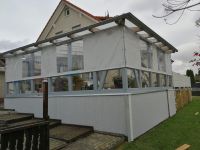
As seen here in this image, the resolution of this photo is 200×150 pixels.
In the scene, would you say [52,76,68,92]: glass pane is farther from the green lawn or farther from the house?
the green lawn

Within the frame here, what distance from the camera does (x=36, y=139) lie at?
4160 millimetres

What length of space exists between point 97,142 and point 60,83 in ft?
10.6

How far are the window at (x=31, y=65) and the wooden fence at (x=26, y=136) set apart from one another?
493 cm

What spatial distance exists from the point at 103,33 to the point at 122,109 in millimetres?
2673

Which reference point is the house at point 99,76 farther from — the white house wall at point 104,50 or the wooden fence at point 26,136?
the wooden fence at point 26,136

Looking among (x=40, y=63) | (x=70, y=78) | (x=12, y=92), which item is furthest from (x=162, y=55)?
(x=12, y=92)

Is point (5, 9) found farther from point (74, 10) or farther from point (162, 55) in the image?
point (162, 55)

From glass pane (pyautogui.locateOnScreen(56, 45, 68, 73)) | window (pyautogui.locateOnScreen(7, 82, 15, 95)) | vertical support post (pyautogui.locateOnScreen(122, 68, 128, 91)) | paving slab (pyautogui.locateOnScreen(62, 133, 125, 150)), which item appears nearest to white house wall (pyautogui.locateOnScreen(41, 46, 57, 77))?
glass pane (pyautogui.locateOnScreen(56, 45, 68, 73))

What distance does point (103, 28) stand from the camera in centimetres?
678

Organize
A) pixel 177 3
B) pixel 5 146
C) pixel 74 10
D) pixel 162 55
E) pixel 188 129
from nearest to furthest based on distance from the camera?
pixel 177 3 < pixel 5 146 < pixel 188 129 < pixel 162 55 < pixel 74 10

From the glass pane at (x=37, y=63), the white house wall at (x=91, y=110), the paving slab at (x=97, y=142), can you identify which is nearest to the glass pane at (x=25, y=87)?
the glass pane at (x=37, y=63)

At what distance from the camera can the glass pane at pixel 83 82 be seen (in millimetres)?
7176

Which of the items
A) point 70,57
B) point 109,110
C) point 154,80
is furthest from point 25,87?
point 154,80

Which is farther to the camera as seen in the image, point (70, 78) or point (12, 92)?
point (12, 92)
